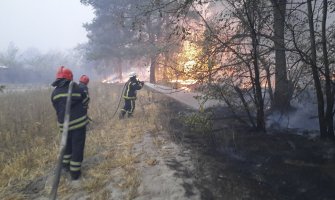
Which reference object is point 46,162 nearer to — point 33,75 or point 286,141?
point 286,141

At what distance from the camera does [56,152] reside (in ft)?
26.2

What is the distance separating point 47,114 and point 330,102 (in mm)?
9462

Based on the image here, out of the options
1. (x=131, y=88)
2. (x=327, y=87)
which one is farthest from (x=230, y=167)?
(x=131, y=88)

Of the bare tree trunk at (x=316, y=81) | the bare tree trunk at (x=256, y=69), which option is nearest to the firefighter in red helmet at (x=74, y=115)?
the bare tree trunk at (x=256, y=69)

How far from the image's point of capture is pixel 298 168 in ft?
21.5

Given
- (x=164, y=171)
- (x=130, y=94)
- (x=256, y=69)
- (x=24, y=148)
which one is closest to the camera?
(x=164, y=171)

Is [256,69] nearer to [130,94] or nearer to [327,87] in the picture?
[327,87]

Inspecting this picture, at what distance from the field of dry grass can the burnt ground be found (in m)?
1.17

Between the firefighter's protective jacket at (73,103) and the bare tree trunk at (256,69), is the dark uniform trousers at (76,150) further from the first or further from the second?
the bare tree trunk at (256,69)

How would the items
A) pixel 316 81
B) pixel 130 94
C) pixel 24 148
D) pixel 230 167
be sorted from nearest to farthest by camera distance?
1. pixel 230 167
2. pixel 316 81
3. pixel 24 148
4. pixel 130 94

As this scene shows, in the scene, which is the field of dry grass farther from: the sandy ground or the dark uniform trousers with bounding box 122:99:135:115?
the dark uniform trousers with bounding box 122:99:135:115

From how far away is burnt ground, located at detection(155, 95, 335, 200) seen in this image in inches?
218

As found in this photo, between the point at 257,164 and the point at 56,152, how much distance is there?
4607 mm

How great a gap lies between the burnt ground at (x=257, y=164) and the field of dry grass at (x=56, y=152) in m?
1.17
